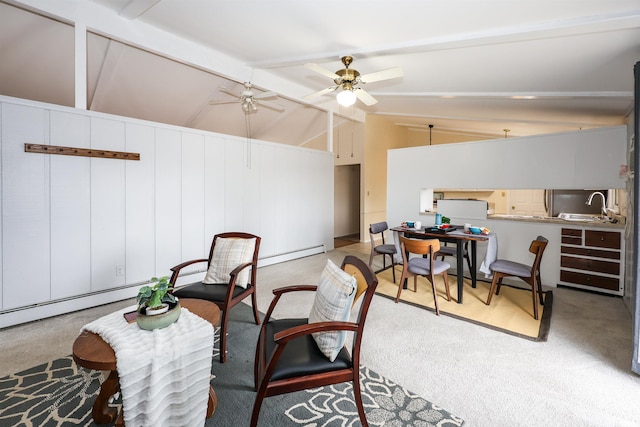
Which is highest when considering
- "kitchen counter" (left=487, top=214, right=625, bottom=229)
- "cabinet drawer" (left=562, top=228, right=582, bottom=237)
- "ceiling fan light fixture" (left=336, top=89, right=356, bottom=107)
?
"ceiling fan light fixture" (left=336, top=89, right=356, bottom=107)

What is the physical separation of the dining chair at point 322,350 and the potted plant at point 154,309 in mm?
567

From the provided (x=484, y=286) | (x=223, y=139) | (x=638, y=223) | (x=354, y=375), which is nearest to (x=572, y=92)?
(x=638, y=223)

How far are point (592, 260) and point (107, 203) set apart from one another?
611 centimetres

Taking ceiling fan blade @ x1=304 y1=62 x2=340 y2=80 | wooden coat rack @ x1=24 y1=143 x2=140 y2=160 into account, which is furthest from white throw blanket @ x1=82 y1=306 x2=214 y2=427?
ceiling fan blade @ x1=304 y1=62 x2=340 y2=80

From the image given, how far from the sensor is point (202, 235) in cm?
425

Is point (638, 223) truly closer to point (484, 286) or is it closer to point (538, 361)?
point (538, 361)

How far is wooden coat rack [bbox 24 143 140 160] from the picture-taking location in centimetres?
282

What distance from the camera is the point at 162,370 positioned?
1.44 meters

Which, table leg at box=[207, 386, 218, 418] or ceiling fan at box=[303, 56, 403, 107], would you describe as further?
ceiling fan at box=[303, 56, 403, 107]

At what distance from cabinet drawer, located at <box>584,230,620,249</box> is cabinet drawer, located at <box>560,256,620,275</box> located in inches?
8.8

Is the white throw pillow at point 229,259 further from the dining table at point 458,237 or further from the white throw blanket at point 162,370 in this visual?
the dining table at point 458,237

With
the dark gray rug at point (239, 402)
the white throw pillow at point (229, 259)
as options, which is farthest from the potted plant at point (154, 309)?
the white throw pillow at point (229, 259)

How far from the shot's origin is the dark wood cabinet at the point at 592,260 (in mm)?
3568

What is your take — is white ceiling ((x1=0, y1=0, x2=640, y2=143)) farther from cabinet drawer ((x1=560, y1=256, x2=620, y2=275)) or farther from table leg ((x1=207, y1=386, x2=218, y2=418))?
table leg ((x1=207, y1=386, x2=218, y2=418))
